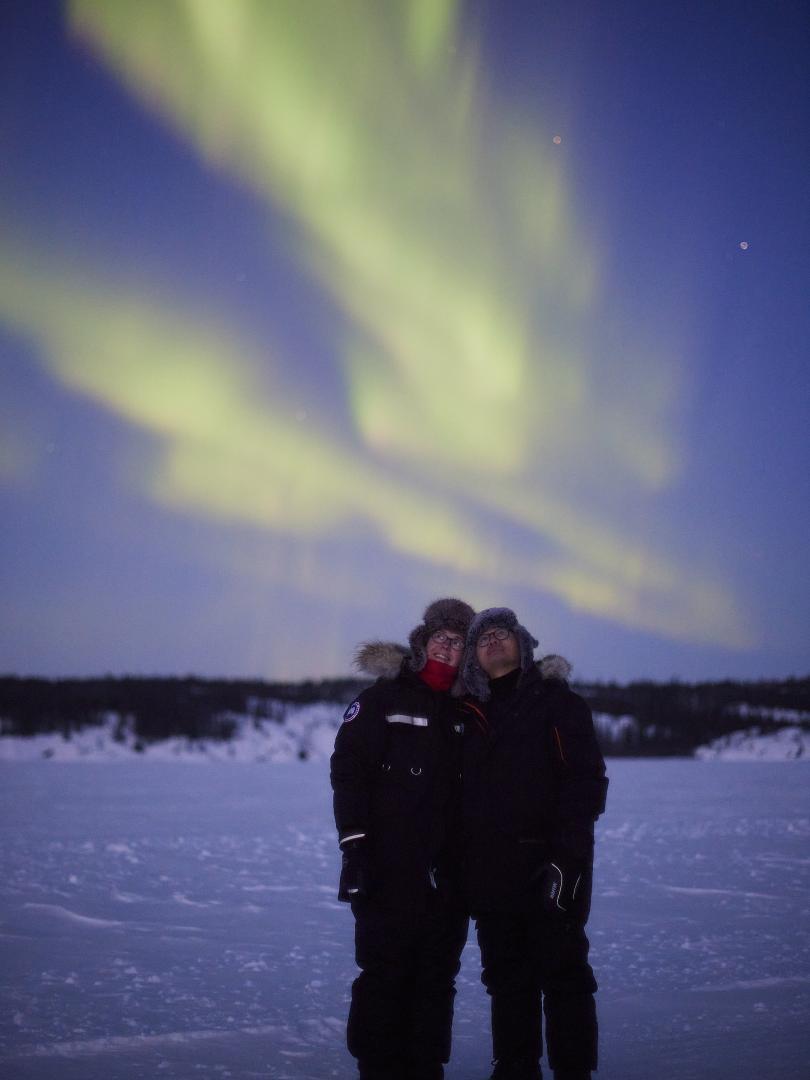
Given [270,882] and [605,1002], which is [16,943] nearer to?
[270,882]

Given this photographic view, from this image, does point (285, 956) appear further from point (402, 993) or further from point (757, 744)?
point (757, 744)

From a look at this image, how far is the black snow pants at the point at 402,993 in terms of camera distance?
289 cm

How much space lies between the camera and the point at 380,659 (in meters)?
3.28

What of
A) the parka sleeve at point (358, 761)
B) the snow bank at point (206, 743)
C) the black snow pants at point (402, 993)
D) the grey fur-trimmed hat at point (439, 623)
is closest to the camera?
the black snow pants at point (402, 993)

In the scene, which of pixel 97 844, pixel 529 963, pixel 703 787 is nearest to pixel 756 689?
pixel 703 787

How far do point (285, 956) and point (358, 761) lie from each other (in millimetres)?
2390

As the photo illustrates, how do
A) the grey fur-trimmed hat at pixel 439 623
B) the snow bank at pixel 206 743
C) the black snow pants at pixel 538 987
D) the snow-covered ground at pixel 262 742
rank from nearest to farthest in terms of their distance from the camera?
the black snow pants at pixel 538 987
the grey fur-trimmed hat at pixel 439 623
the snow bank at pixel 206 743
the snow-covered ground at pixel 262 742

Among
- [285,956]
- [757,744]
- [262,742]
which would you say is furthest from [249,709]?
[285,956]

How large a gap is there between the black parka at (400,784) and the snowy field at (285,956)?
33.2 inches

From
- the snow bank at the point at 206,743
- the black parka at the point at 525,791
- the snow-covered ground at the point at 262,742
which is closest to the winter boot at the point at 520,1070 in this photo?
the black parka at the point at 525,791

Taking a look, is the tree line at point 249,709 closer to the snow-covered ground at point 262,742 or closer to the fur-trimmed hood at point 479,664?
the snow-covered ground at point 262,742

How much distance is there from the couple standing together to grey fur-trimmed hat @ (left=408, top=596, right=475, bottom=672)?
0.50ft

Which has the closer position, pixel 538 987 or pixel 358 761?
pixel 538 987

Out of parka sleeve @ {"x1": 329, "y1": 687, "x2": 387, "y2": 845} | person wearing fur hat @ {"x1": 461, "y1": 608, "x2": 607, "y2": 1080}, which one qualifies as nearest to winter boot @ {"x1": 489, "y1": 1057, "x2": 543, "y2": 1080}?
person wearing fur hat @ {"x1": 461, "y1": 608, "x2": 607, "y2": 1080}
